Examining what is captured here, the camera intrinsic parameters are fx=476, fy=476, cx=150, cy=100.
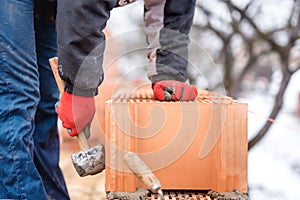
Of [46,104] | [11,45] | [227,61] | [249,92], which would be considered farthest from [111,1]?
[249,92]

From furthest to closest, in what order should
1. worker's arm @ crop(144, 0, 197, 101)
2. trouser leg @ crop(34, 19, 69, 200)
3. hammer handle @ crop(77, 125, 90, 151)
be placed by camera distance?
trouser leg @ crop(34, 19, 69, 200) → worker's arm @ crop(144, 0, 197, 101) → hammer handle @ crop(77, 125, 90, 151)

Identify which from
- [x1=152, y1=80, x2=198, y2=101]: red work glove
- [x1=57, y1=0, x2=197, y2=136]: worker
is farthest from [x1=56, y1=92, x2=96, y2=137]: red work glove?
[x1=152, y1=80, x2=198, y2=101]: red work glove

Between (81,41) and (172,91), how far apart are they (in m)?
0.37

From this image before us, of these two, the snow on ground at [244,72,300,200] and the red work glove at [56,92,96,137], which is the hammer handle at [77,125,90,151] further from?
the snow on ground at [244,72,300,200]

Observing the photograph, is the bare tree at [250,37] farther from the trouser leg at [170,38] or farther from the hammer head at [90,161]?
the hammer head at [90,161]

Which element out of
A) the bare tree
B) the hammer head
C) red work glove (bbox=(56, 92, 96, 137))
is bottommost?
the hammer head

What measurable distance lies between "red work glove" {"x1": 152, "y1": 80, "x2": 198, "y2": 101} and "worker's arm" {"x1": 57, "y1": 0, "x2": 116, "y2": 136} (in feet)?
0.81

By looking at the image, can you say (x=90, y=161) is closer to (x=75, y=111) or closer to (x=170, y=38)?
(x=75, y=111)

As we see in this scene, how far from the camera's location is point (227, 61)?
10.8 feet

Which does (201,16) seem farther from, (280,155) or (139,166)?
(139,166)

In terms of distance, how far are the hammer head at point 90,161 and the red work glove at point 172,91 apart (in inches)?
12.1

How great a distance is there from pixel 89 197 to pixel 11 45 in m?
1.55

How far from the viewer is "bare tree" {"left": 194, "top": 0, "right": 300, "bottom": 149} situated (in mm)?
2695

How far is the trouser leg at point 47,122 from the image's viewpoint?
172 cm
